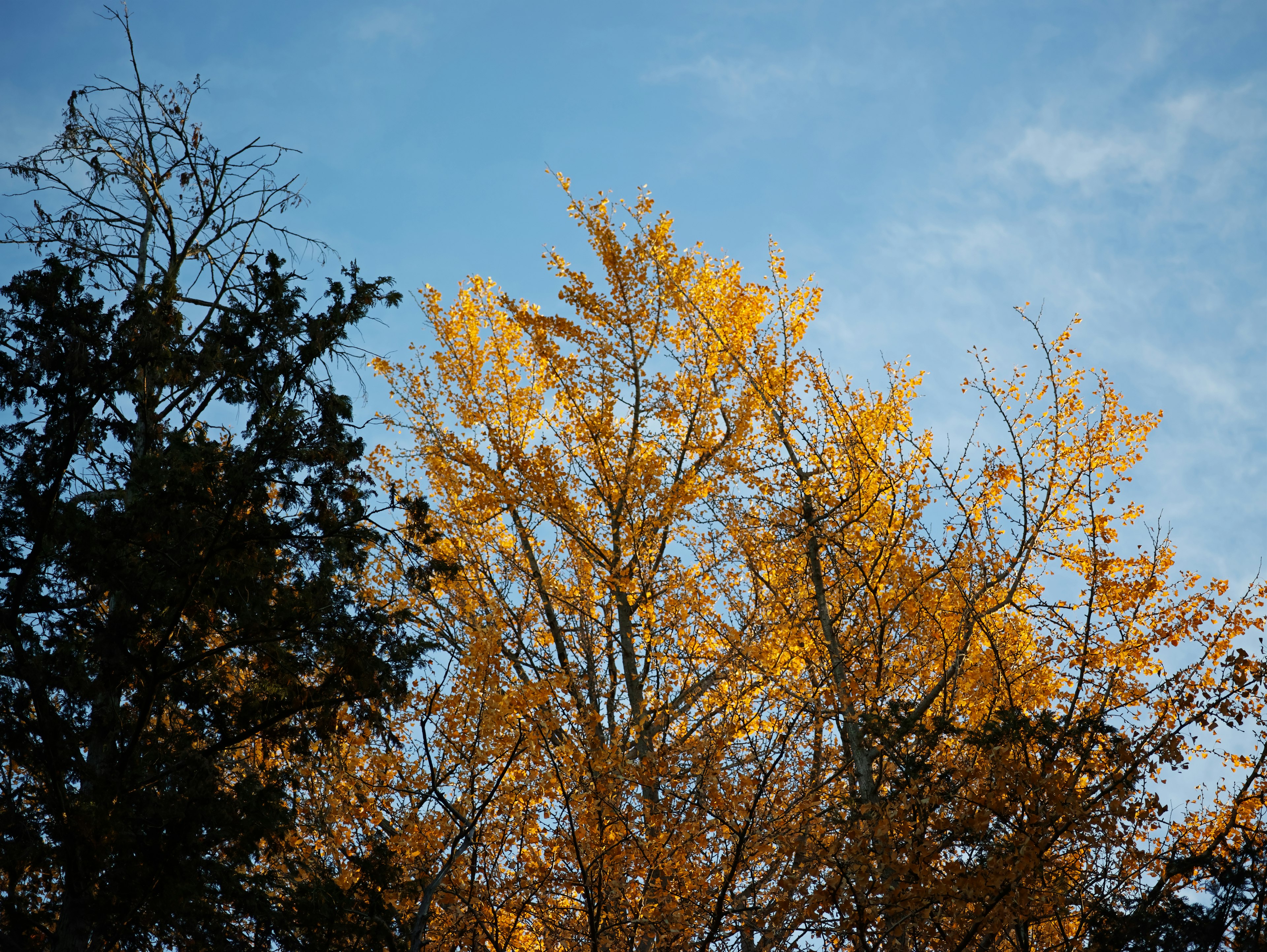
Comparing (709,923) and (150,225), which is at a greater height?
(150,225)

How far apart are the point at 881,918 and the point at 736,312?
16.5 ft

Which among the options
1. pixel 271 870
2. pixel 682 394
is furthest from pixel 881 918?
pixel 682 394

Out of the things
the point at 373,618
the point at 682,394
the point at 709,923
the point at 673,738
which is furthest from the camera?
the point at 682,394

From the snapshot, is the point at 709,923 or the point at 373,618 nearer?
the point at 709,923

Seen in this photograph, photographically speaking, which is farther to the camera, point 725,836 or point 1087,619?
point 725,836

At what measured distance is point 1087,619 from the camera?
5840 mm

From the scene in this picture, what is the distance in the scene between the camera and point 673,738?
7.64 meters

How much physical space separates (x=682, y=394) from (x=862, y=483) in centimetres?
193

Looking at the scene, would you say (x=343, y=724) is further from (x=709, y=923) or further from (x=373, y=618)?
(x=709, y=923)

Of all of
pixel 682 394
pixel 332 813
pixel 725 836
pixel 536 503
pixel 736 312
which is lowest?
pixel 725 836

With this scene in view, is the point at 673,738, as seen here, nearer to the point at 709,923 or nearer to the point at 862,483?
the point at 709,923

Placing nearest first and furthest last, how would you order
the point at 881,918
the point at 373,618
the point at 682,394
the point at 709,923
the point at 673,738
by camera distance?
the point at 881,918 < the point at 709,923 < the point at 373,618 < the point at 673,738 < the point at 682,394

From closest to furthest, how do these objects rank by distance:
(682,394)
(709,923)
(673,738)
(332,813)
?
(709,923), (332,813), (673,738), (682,394)

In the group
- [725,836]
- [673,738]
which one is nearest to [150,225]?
[673,738]
